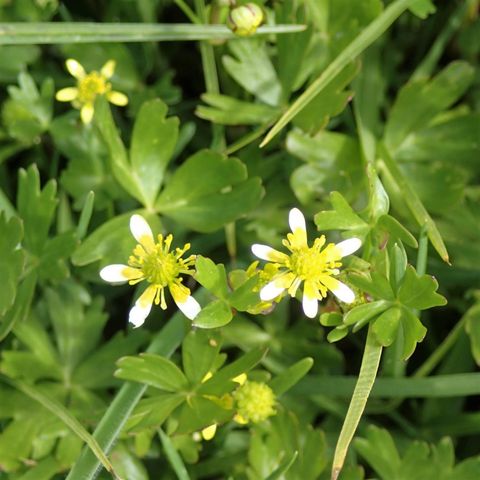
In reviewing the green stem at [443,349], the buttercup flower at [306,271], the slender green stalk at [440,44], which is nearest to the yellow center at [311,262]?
the buttercup flower at [306,271]

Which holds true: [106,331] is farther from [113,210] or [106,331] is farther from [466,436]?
[466,436]

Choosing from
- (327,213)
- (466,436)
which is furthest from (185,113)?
(466,436)

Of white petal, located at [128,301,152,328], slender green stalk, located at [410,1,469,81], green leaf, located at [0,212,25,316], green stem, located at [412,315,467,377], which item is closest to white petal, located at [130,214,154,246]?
white petal, located at [128,301,152,328]

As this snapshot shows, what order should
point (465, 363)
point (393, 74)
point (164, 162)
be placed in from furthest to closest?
point (393, 74) < point (465, 363) < point (164, 162)

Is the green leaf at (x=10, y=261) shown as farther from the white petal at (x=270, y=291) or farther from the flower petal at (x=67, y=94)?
the white petal at (x=270, y=291)

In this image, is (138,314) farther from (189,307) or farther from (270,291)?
(270,291)

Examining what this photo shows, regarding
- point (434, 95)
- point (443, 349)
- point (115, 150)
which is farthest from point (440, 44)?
point (115, 150)
